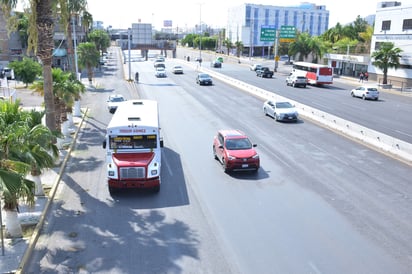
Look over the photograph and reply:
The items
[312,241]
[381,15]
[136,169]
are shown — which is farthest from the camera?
[381,15]

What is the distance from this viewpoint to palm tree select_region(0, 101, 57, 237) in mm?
10688

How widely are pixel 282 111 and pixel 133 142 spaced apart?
17.5 meters

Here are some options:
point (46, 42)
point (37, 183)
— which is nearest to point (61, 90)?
point (46, 42)

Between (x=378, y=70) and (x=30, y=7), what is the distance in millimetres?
56548

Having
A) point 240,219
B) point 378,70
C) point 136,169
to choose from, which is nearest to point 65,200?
point 136,169

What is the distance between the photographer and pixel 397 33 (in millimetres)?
59062

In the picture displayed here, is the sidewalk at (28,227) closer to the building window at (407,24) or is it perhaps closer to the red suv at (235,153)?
the red suv at (235,153)

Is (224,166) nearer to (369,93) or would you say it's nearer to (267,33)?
(369,93)

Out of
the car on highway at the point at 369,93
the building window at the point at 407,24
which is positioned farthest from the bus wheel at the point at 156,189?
the building window at the point at 407,24

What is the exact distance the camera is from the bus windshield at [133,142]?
1745 cm

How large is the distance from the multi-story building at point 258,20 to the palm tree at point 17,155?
14219 cm

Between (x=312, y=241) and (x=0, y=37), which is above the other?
(x=0, y=37)

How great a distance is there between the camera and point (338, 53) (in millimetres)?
79250

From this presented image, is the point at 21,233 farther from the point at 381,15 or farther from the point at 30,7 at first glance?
the point at 381,15
